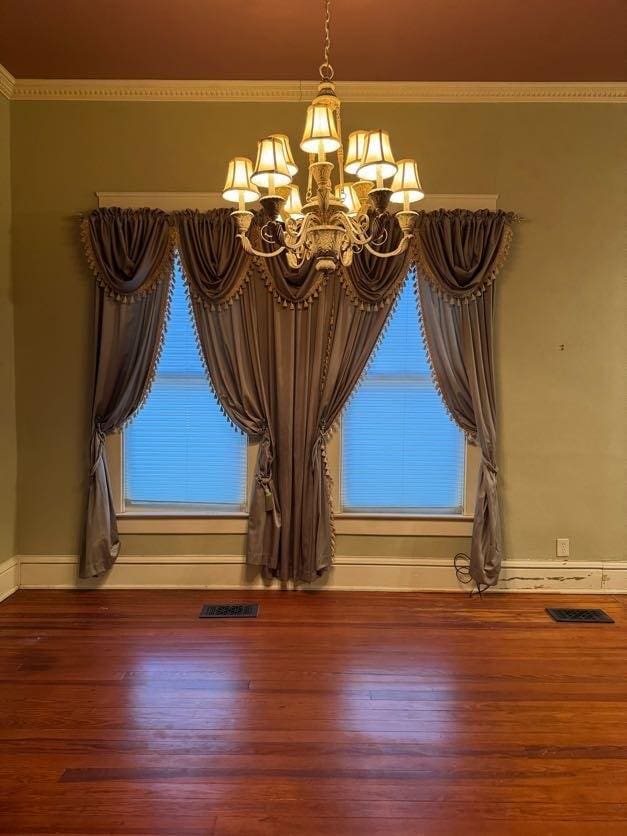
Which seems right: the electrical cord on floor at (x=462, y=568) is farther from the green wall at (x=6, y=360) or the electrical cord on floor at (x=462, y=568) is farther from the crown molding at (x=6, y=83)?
the crown molding at (x=6, y=83)

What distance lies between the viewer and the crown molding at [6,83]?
133 inches

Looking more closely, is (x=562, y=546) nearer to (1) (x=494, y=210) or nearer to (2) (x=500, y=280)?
(2) (x=500, y=280)

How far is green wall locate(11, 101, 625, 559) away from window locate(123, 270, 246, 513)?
0.90 feet

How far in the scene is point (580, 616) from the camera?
331 centimetres

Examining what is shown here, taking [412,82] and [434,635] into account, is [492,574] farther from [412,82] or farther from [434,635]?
[412,82]

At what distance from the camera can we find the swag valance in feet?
11.3

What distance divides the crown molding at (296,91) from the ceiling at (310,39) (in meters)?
0.05

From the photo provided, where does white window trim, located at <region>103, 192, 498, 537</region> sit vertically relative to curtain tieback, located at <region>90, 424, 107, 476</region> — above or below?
below

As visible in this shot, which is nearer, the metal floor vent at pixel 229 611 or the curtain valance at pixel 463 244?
the metal floor vent at pixel 229 611

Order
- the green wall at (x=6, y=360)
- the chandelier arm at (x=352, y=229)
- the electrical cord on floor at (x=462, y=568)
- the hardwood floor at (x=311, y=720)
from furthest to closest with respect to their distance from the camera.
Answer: the electrical cord on floor at (x=462, y=568), the green wall at (x=6, y=360), the chandelier arm at (x=352, y=229), the hardwood floor at (x=311, y=720)

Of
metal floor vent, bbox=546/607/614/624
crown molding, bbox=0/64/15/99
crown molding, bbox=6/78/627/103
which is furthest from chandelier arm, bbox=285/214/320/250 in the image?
metal floor vent, bbox=546/607/614/624

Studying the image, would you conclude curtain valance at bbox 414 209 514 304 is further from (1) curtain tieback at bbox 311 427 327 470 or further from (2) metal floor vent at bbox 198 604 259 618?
(2) metal floor vent at bbox 198 604 259 618

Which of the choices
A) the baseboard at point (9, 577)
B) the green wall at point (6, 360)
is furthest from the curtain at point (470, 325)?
the baseboard at point (9, 577)

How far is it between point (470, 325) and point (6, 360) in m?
3.00
